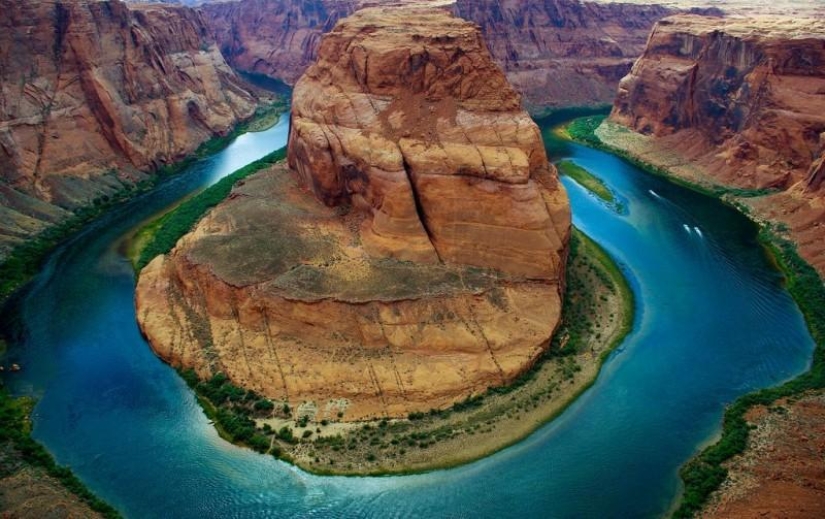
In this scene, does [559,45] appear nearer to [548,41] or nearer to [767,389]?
[548,41]

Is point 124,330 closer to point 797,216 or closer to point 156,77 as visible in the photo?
point 156,77

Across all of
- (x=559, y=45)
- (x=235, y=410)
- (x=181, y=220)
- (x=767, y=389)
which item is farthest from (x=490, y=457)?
(x=559, y=45)

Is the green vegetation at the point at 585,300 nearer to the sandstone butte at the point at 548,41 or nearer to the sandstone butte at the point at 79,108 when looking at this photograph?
the sandstone butte at the point at 79,108

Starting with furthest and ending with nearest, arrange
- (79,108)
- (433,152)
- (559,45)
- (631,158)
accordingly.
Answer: (559,45) → (631,158) → (79,108) → (433,152)

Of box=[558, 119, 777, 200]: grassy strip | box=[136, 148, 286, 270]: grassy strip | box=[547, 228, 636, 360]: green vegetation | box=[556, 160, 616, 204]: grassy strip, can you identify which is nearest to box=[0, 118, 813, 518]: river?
box=[547, 228, 636, 360]: green vegetation

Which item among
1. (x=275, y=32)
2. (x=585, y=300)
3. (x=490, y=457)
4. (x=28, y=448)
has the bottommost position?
(x=490, y=457)

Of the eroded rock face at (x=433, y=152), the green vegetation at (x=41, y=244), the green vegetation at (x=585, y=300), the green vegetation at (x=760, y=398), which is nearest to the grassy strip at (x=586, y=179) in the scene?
the green vegetation at (x=585, y=300)

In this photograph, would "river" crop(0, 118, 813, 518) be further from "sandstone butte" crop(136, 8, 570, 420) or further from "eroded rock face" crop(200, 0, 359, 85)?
"eroded rock face" crop(200, 0, 359, 85)
